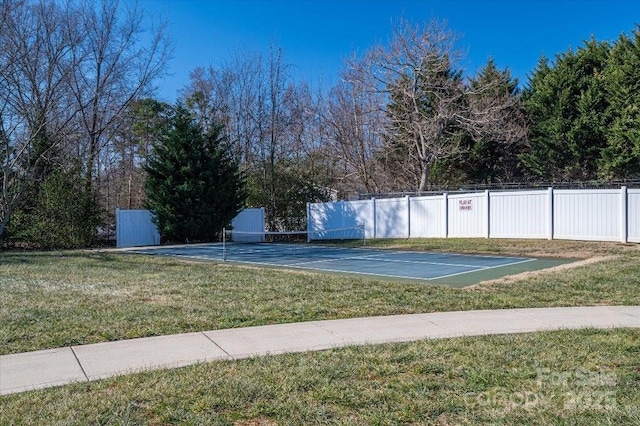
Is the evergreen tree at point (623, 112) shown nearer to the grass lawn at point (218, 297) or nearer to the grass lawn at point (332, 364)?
the grass lawn at point (218, 297)

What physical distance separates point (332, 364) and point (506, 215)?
60.6ft

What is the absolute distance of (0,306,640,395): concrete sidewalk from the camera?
5.17 m

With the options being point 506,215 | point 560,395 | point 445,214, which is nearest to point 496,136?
point 445,214

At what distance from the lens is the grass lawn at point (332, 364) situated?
395 cm

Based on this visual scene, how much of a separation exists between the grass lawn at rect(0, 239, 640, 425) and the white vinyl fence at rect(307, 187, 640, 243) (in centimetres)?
926

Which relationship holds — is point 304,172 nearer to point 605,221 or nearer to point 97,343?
point 605,221

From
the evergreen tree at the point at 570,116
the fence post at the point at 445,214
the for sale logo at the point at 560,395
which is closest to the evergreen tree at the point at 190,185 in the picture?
the fence post at the point at 445,214

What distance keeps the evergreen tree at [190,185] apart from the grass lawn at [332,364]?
648 inches

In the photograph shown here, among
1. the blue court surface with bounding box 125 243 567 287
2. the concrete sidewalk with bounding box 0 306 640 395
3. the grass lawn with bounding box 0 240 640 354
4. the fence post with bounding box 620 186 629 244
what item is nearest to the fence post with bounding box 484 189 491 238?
the blue court surface with bounding box 125 243 567 287

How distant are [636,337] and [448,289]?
4.03 metres

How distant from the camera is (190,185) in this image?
2719cm

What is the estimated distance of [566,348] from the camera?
5691 mm

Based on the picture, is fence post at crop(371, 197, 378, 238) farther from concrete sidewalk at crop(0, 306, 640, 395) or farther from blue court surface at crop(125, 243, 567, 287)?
concrete sidewalk at crop(0, 306, 640, 395)

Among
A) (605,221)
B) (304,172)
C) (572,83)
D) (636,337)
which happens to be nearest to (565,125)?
(572,83)
